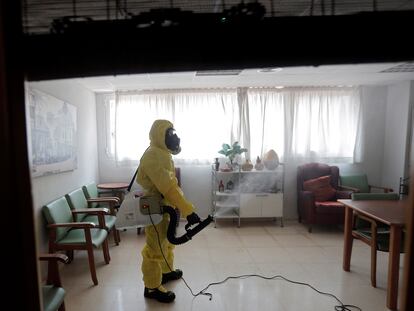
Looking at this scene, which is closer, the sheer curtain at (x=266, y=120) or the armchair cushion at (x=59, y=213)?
the armchair cushion at (x=59, y=213)

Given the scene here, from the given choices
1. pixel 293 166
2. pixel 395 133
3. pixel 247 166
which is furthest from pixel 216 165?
pixel 395 133

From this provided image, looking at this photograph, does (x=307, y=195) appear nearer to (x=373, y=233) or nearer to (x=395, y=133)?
(x=373, y=233)

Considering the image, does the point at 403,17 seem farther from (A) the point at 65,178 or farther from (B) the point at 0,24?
(A) the point at 65,178

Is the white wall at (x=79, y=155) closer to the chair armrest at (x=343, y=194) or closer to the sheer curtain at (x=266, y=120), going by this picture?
the sheer curtain at (x=266, y=120)

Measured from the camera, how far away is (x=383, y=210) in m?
2.13

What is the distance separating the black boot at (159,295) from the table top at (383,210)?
181cm

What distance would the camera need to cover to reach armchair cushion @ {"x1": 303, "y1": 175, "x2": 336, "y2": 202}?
11.9 feet

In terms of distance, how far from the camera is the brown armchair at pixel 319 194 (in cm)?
340

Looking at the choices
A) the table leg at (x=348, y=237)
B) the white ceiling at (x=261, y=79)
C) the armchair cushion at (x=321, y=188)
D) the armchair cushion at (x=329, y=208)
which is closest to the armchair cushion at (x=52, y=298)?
the white ceiling at (x=261, y=79)

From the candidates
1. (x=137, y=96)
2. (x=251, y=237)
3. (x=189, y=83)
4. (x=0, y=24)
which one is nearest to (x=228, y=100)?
(x=189, y=83)

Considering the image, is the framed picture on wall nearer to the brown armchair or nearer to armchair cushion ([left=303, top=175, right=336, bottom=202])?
the brown armchair

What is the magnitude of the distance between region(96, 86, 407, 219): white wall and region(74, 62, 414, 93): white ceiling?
36cm

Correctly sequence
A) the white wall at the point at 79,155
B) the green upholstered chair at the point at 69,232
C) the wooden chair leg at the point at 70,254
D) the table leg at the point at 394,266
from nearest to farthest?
1. the table leg at the point at 394,266
2. the green upholstered chair at the point at 69,232
3. the white wall at the point at 79,155
4. the wooden chair leg at the point at 70,254

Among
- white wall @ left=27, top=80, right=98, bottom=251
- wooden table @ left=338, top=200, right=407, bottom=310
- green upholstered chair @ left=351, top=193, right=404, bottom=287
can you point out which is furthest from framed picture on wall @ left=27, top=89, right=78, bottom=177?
green upholstered chair @ left=351, top=193, right=404, bottom=287
